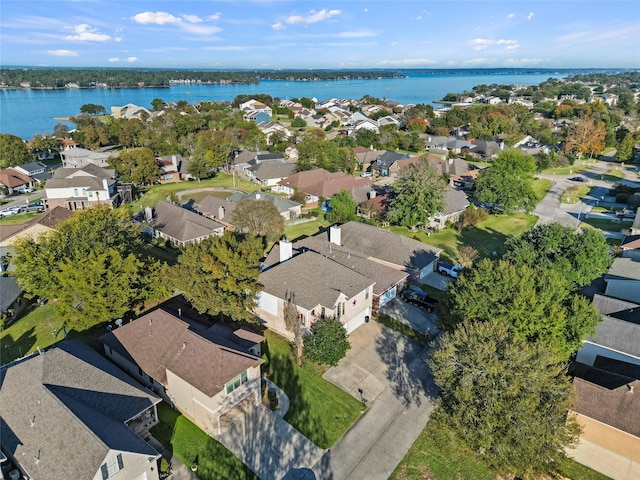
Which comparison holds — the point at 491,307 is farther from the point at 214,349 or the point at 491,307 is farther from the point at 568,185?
the point at 568,185

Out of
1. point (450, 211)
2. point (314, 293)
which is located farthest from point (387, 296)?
point (450, 211)

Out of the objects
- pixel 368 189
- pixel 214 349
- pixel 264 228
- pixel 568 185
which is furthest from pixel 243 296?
pixel 568 185

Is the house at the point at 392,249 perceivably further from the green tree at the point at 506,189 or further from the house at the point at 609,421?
the green tree at the point at 506,189

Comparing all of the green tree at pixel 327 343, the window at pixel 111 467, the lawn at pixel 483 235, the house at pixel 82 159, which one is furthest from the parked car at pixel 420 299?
the house at pixel 82 159

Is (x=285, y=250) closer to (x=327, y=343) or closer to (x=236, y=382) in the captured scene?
(x=327, y=343)

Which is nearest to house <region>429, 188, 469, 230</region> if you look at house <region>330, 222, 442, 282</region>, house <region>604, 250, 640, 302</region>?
house <region>330, 222, 442, 282</region>

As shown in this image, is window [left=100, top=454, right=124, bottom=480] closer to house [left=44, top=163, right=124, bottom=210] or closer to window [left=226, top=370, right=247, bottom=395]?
window [left=226, top=370, right=247, bottom=395]
